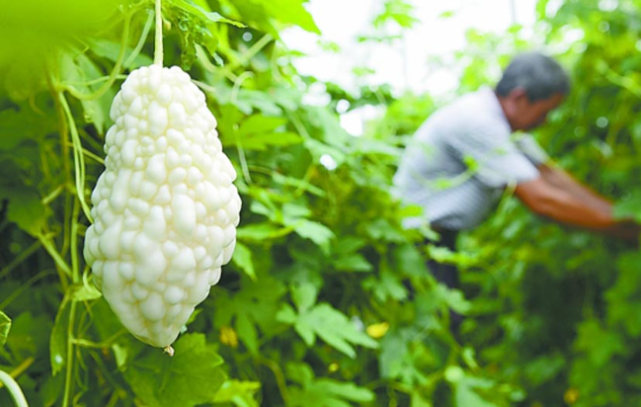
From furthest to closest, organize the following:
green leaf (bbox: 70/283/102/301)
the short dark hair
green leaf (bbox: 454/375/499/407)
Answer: the short dark hair
green leaf (bbox: 454/375/499/407)
green leaf (bbox: 70/283/102/301)

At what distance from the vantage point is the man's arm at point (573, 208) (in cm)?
213

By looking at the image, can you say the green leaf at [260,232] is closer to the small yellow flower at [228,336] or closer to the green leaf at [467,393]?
the small yellow flower at [228,336]

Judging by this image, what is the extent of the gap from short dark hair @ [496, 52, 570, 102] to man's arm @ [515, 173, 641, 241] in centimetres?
32

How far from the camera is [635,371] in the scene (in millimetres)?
2348

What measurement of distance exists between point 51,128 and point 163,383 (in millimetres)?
260

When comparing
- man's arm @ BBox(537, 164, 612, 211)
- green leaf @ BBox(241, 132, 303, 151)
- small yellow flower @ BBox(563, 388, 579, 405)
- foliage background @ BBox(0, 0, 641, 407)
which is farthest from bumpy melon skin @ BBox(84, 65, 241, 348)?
small yellow flower @ BBox(563, 388, 579, 405)

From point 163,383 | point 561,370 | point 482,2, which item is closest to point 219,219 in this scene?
point 163,383

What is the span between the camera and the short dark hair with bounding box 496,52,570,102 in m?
2.34

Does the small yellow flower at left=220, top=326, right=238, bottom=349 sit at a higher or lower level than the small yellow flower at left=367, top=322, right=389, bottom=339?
higher

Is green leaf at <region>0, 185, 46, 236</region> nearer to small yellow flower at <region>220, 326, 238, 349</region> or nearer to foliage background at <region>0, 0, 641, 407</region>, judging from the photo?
foliage background at <region>0, 0, 641, 407</region>

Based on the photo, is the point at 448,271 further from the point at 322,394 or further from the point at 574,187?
the point at 322,394

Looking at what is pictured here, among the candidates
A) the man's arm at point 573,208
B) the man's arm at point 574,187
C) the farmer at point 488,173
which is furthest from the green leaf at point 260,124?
the man's arm at point 574,187

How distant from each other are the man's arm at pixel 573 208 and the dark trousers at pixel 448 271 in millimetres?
256

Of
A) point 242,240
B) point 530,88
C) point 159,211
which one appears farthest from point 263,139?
point 530,88
